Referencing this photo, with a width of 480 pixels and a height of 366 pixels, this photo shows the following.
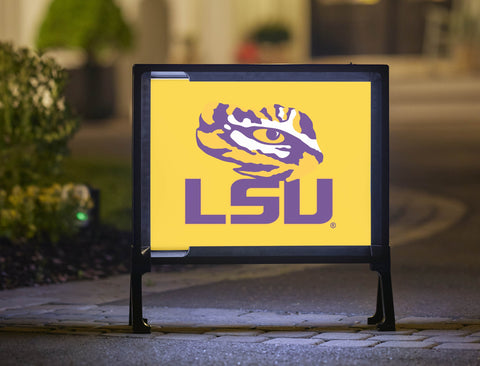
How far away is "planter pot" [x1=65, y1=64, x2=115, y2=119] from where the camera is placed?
74.0 feet

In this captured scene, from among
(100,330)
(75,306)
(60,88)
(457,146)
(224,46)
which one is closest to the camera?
(100,330)

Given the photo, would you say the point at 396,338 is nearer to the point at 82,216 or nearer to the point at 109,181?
the point at 82,216

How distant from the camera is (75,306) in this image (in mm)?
7008

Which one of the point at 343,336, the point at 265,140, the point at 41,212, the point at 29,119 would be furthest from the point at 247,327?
the point at 29,119

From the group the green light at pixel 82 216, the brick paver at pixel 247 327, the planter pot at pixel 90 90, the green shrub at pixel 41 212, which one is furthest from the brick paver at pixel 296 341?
the planter pot at pixel 90 90

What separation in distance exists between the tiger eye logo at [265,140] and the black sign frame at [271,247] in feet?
0.68

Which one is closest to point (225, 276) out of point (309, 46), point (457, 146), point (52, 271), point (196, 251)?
point (52, 271)

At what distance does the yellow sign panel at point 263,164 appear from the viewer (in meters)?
6.32

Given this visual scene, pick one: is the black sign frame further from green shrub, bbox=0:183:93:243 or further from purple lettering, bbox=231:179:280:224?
green shrub, bbox=0:183:93:243

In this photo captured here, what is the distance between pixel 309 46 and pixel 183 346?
83.5 ft

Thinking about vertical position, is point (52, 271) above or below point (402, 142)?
below

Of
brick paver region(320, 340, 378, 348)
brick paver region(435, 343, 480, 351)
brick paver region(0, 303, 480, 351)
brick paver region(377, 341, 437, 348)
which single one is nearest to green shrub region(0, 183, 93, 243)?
brick paver region(0, 303, 480, 351)

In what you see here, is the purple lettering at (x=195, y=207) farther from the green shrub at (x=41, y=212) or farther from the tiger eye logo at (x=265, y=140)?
the green shrub at (x=41, y=212)

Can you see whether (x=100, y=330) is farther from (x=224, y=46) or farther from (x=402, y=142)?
(x=224, y=46)
